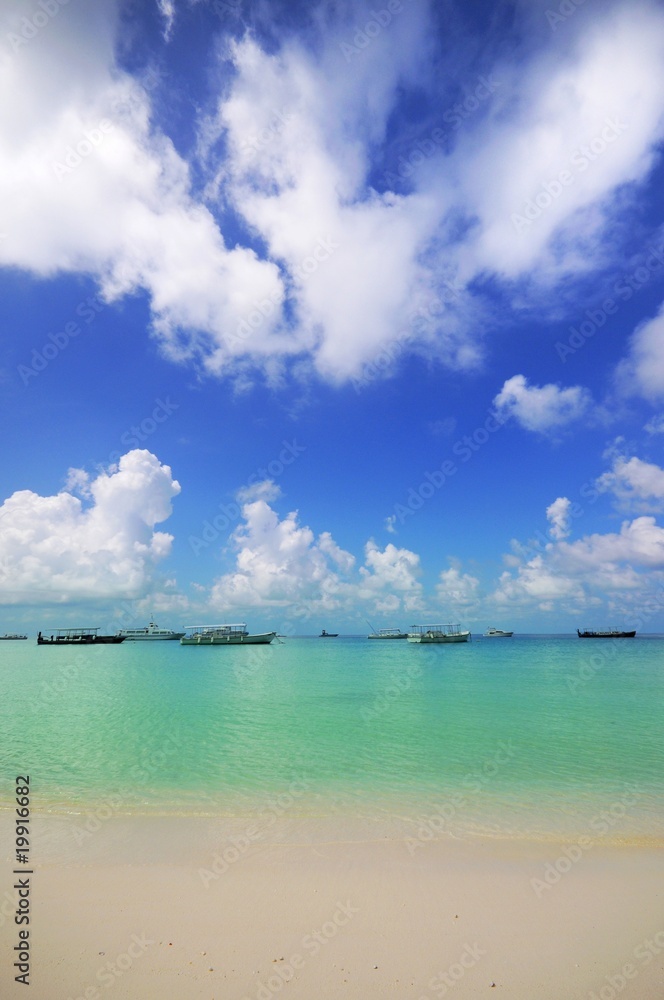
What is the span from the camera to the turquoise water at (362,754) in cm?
1270

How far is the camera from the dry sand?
576 centimetres

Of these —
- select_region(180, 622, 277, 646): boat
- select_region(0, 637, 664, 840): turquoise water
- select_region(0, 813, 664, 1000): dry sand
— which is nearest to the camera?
select_region(0, 813, 664, 1000): dry sand

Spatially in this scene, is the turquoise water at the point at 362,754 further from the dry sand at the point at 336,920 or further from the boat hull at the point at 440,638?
the boat hull at the point at 440,638

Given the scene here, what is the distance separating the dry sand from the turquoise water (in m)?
2.29

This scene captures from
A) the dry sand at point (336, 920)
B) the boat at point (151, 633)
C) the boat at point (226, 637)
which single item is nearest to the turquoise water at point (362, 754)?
the dry sand at point (336, 920)

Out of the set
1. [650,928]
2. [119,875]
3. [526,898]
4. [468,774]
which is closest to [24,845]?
[119,875]

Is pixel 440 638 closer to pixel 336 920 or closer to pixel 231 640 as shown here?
pixel 231 640

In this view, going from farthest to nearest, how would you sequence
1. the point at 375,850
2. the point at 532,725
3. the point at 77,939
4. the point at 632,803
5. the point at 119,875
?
the point at 532,725, the point at 632,803, the point at 375,850, the point at 119,875, the point at 77,939

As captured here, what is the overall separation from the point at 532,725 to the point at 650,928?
60.8 feet

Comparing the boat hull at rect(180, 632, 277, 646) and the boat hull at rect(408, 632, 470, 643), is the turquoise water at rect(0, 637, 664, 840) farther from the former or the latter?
the boat hull at rect(408, 632, 470, 643)

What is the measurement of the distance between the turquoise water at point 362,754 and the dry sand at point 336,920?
2.29 m

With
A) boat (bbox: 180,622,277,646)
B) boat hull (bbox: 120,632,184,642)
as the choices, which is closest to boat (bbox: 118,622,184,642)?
boat hull (bbox: 120,632,184,642)

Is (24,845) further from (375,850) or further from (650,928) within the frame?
(650,928)

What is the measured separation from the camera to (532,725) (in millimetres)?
23891
